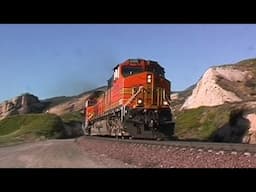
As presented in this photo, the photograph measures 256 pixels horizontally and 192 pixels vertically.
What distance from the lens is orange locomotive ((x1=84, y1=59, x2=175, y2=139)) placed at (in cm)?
2542

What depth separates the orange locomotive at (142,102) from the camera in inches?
1001

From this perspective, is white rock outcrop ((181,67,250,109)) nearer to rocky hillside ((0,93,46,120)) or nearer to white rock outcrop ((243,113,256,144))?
white rock outcrop ((243,113,256,144))

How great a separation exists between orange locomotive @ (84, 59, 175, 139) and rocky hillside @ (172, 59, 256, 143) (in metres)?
8.28

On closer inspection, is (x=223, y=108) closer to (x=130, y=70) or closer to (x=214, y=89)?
(x=214, y=89)

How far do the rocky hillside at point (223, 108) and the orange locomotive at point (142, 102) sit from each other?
8.28 metres

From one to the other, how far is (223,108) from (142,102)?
17.6 metres

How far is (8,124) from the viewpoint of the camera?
8012cm

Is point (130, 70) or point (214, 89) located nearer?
point (130, 70)

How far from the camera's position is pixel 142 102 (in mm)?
25844

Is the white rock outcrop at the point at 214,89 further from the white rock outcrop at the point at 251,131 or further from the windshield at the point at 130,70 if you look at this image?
the windshield at the point at 130,70

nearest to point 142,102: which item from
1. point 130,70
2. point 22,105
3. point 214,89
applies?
point 130,70
